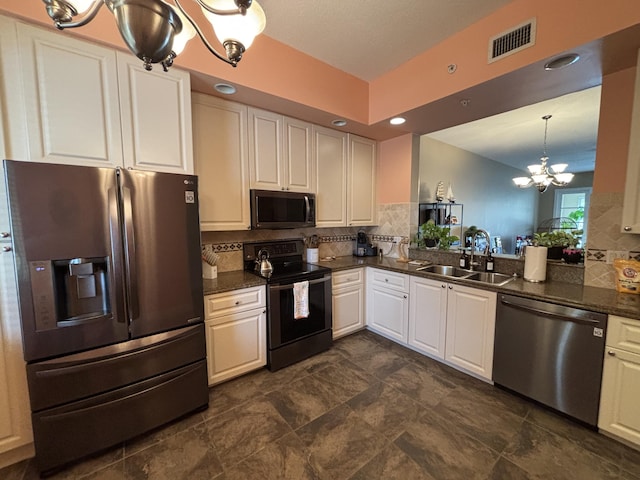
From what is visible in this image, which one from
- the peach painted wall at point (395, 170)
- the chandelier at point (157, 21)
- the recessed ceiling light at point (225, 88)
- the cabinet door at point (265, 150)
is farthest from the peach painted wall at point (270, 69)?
the chandelier at point (157, 21)

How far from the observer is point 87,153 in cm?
153

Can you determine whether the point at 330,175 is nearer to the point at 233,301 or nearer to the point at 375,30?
the point at 375,30

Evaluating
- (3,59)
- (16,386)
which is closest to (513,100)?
(3,59)

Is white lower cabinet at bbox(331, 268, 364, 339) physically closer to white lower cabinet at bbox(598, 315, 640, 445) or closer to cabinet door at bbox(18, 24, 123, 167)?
white lower cabinet at bbox(598, 315, 640, 445)

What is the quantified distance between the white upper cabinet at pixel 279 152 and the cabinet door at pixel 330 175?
121 millimetres

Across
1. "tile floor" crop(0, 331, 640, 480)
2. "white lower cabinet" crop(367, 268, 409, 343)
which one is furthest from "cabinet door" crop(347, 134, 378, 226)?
"tile floor" crop(0, 331, 640, 480)

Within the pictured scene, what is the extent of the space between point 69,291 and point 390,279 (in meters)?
2.57

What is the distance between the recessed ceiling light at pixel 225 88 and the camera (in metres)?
2.03

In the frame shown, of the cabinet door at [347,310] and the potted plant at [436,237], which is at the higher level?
the potted plant at [436,237]

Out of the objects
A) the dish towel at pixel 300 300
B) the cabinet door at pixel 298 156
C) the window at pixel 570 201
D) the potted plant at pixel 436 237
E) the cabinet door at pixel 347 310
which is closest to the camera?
the dish towel at pixel 300 300

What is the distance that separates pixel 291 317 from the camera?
2.39 m

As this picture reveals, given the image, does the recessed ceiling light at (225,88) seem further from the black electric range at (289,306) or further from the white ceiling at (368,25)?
the black electric range at (289,306)

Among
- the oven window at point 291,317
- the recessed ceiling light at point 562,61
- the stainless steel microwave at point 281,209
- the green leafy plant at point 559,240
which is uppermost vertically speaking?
the recessed ceiling light at point 562,61

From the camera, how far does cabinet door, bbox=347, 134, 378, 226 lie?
3232 millimetres
